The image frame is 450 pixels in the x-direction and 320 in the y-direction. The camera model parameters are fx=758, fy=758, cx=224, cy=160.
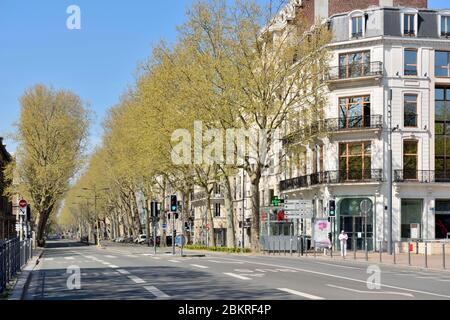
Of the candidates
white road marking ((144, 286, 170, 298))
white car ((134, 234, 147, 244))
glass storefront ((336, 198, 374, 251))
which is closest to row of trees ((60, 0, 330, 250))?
glass storefront ((336, 198, 374, 251))

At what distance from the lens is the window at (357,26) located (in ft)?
188

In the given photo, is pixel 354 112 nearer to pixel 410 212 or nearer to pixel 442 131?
pixel 442 131

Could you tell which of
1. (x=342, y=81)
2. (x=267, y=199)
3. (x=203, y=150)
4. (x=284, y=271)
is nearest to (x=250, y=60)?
(x=203, y=150)

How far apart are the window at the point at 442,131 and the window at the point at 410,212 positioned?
117 inches

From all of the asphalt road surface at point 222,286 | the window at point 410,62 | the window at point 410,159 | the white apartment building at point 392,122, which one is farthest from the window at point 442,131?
the asphalt road surface at point 222,286

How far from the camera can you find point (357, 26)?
189 ft

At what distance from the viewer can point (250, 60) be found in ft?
153

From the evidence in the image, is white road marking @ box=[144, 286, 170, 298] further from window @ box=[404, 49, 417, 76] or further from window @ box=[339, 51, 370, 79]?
window @ box=[404, 49, 417, 76]

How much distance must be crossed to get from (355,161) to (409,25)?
11.0m

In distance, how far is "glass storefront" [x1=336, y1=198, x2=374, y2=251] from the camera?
183 ft

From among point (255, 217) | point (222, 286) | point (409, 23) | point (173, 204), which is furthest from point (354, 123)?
Result: point (222, 286)

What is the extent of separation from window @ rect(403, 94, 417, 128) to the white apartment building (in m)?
0.08
